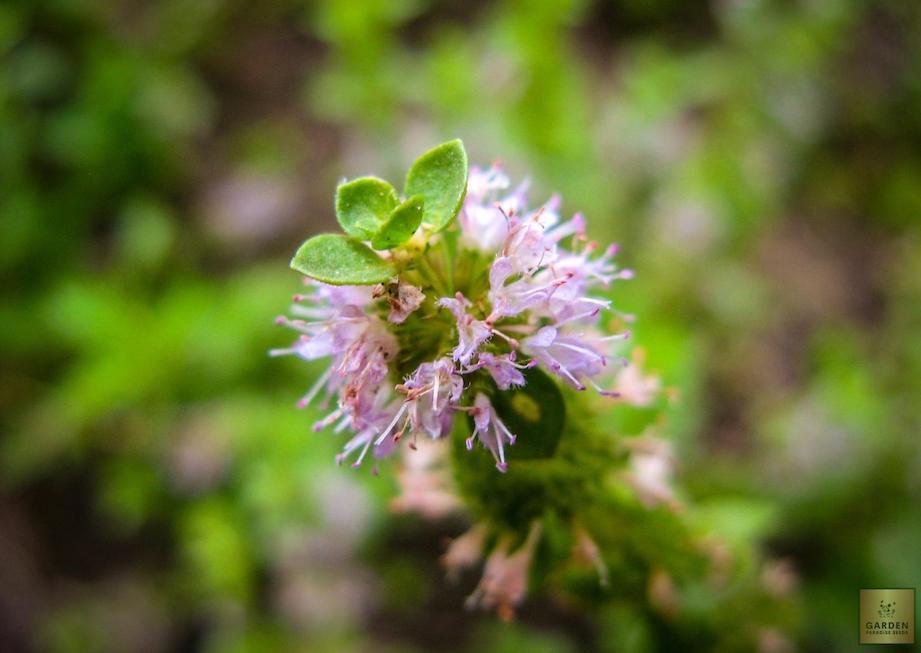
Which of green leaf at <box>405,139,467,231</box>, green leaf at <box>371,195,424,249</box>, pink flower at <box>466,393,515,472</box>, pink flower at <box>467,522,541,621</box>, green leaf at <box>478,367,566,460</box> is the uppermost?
green leaf at <box>405,139,467,231</box>

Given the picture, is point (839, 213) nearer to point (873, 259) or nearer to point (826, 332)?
point (873, 259)

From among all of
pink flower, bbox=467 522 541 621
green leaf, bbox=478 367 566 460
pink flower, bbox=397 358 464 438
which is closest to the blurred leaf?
green leaf, bbox=478 367 566 460

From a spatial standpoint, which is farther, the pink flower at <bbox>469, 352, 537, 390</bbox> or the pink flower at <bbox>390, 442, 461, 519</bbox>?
the pink flower at <bbox>390, 442, 461, 519</bbox>

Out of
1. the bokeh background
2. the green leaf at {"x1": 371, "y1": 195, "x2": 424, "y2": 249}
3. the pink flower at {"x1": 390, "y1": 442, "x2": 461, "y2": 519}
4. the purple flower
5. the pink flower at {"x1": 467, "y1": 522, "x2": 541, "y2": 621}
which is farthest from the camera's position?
the bokeh background

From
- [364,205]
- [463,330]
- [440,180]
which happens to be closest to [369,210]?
[364,205]

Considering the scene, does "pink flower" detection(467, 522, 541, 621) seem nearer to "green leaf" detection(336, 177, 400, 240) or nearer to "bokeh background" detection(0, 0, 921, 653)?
"green leaf" detection(336, 177, 400, 240)

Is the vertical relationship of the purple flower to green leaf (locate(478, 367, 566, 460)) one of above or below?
above

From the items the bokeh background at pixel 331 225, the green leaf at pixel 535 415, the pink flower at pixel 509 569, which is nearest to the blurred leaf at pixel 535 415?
the green leaf at pixel 535 415
